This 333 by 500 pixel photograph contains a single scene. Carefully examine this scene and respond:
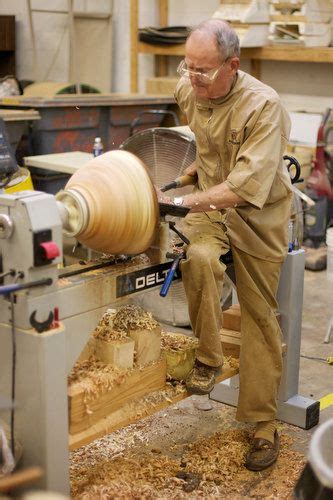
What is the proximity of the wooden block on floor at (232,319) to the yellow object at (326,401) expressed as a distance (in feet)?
1.89

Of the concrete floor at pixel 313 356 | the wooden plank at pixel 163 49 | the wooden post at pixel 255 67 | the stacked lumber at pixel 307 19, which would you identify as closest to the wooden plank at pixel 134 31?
the wooden plank at pixel 163 49

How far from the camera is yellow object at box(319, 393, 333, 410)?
10.4ft

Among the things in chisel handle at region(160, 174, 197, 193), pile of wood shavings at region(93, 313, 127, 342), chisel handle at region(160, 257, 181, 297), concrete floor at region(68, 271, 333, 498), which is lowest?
concrete floor at region(68, 271, 333, 498)

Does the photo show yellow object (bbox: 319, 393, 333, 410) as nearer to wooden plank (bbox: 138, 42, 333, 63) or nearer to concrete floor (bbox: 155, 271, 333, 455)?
concrete floor (bbox: 155, 271, 333, 455)

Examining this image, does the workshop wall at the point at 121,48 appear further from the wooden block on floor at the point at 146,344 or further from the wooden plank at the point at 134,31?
the wooden block on floor at the point at 146,344

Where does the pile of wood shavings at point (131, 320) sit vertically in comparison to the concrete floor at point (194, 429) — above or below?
above

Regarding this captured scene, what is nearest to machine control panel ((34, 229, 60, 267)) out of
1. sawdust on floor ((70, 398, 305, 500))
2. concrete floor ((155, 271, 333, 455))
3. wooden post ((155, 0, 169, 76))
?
sawdust on floor ((70, 398, 305, 500))

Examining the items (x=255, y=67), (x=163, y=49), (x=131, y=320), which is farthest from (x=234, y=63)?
(x=163, y=49)

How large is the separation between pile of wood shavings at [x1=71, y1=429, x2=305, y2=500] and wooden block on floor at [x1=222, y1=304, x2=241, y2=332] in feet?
1.47

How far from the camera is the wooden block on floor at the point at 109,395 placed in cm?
210

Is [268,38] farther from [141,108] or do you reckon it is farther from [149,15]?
[149,15]

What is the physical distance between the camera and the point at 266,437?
2701mm

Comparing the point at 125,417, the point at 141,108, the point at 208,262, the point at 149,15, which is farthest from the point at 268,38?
the point at 125,417

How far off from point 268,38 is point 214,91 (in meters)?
3.43
